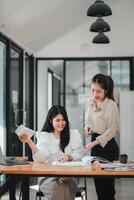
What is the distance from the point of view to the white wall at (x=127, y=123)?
805 cm

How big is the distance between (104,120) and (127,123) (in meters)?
3.67

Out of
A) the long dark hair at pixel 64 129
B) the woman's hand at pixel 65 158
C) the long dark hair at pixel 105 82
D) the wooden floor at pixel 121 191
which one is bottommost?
the wooden floor at pixel 121 191

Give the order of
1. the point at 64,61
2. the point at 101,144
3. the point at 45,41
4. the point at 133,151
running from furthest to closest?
the point at 64,61 → the point at 45,41 → the point at 133,151 → the point at 101,144

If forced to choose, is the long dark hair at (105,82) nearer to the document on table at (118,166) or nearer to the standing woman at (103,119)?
the standing woman at (103,119)

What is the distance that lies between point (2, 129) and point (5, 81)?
0.75 m

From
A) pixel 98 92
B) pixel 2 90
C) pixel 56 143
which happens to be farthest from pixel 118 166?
pixel 2 90

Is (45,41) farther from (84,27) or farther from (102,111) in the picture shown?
(102,111)

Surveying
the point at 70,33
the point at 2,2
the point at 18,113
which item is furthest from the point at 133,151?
the point at 2,2

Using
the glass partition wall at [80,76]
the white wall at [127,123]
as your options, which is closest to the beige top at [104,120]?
the white wall at [127,123]

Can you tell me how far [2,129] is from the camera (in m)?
6.91

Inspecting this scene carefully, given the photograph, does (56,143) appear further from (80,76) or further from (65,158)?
(80,76)

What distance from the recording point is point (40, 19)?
718cm

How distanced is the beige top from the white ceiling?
2.13m

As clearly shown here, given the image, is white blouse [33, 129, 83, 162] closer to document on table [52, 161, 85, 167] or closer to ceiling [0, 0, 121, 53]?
document on table [52, 161, 85, 167]
